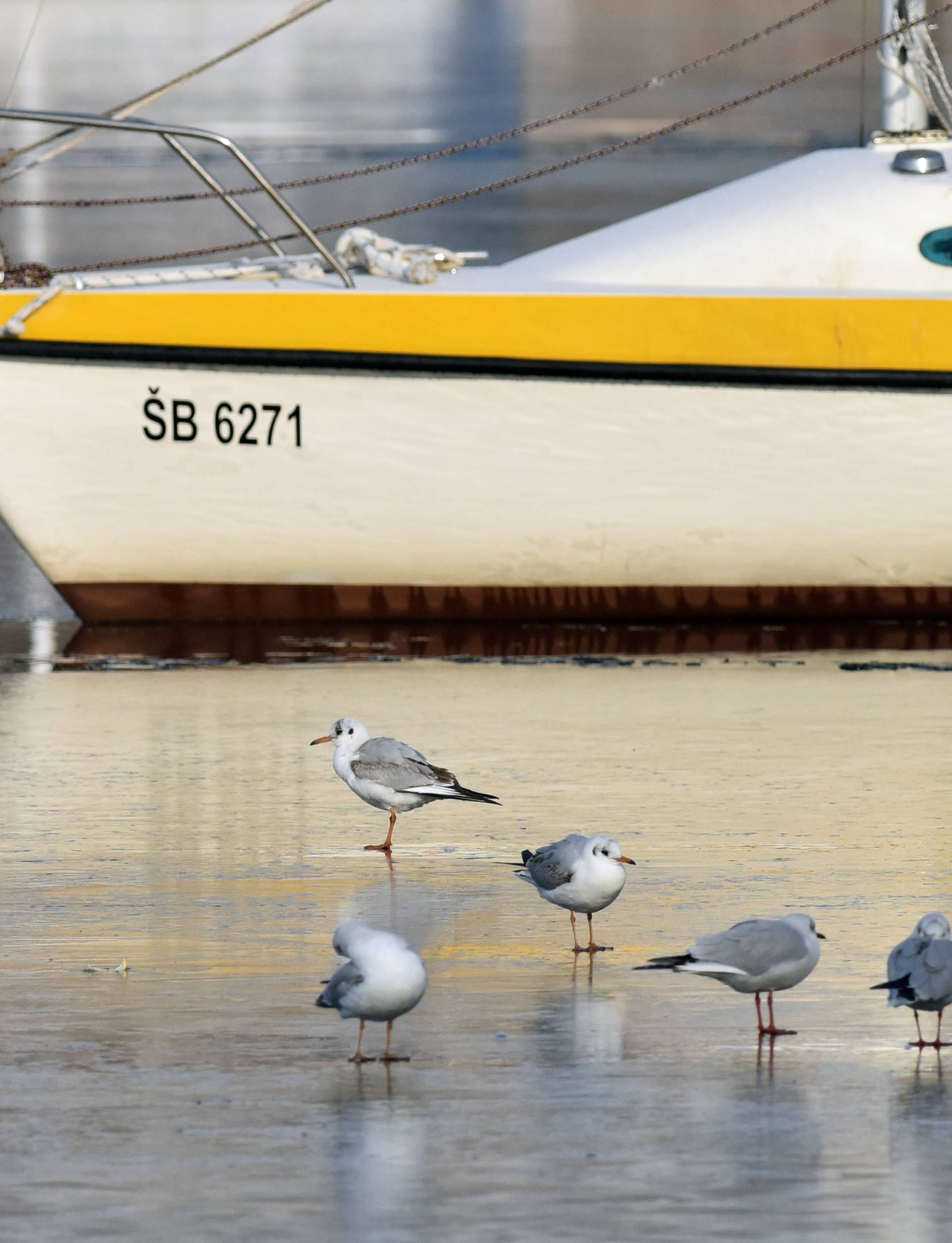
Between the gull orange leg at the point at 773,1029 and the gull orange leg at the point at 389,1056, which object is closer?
the gull orange leg at the point at 389,1056

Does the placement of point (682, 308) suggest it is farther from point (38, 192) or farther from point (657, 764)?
point (38, 192)

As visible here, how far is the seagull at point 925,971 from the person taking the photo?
485 cm

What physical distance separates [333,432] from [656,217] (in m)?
2.03

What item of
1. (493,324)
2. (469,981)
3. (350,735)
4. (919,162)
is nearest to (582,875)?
(469,981)

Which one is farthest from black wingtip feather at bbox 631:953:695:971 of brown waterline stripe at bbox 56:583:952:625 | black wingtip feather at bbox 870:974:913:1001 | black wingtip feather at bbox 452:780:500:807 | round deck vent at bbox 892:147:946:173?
round deck vent at bbox 892:147:946:173

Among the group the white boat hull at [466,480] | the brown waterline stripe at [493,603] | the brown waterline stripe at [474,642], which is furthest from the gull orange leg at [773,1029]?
the brown waterline stripe at [493,603]

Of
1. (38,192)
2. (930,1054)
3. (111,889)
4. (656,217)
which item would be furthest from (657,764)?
(38,192)

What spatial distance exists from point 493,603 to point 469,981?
6115 millimetres

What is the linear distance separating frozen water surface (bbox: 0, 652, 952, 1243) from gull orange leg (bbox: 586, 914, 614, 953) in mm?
87

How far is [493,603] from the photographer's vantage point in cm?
1162

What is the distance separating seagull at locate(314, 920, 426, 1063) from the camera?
189 inches

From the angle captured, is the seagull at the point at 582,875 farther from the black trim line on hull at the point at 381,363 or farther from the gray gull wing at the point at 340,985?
the black trim line on hull at the point at 381,363

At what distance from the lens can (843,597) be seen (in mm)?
11672

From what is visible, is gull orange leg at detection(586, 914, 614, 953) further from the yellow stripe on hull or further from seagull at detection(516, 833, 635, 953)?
the yellow stripe on hull
